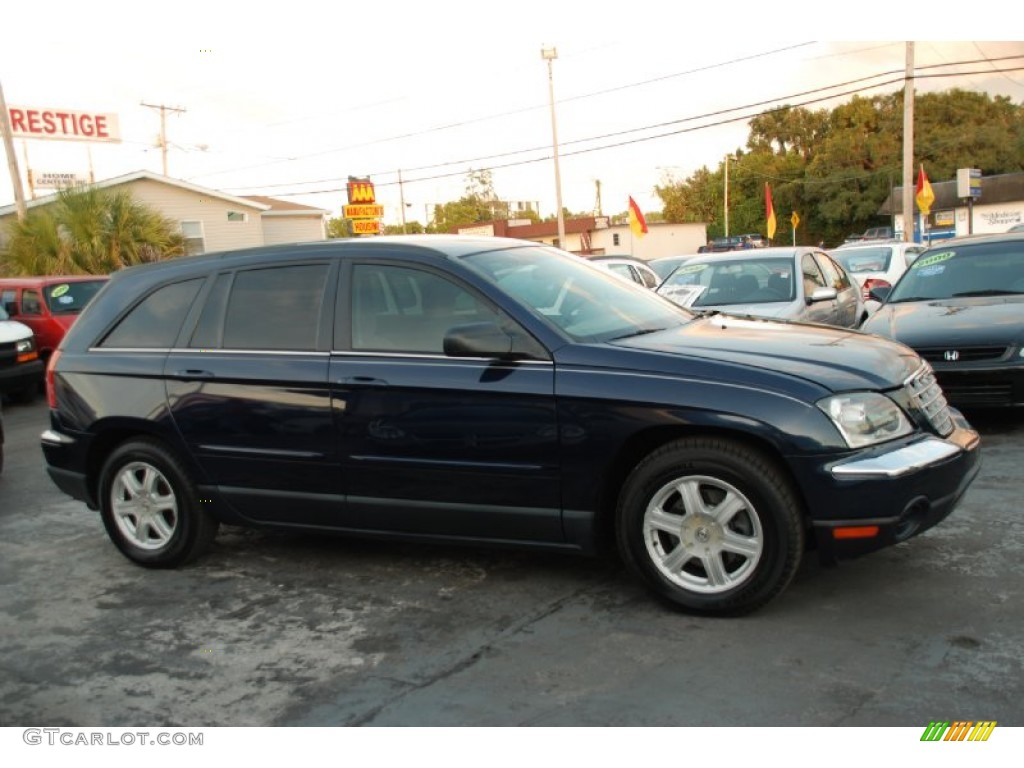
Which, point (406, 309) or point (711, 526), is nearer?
point (711, 526)

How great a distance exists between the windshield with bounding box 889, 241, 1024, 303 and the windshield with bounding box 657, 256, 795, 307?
1095 millimetres

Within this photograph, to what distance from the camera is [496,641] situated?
12.5 feet

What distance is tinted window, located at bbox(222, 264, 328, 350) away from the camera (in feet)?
15.1

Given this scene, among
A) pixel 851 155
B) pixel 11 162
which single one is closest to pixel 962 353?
pixel 11 162

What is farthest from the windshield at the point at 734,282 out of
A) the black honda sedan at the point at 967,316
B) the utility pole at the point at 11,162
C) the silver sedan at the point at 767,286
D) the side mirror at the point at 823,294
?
the utility pole at the point at 11,162

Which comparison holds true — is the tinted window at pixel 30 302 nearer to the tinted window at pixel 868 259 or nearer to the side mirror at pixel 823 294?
the side mirror at pixel 823 294

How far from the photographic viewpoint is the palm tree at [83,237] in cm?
2147

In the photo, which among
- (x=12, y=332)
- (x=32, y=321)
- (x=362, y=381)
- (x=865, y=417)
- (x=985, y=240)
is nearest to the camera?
(x=865, y=417)

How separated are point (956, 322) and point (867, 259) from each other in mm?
8174

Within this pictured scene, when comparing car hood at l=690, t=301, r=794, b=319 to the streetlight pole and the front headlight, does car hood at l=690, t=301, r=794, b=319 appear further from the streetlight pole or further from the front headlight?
the streetlight pole

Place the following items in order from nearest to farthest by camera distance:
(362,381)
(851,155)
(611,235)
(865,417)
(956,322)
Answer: (865,417)
(362,381)
(956,322)
(611,235)
(851,155)

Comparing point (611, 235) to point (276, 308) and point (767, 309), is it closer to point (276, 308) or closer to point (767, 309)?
point (767, 309)

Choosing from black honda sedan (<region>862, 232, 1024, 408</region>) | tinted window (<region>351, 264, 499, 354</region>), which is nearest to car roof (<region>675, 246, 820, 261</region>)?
black honda sedan (<region>862, 232, 1024, 408</region>)

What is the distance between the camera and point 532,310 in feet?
13.7
